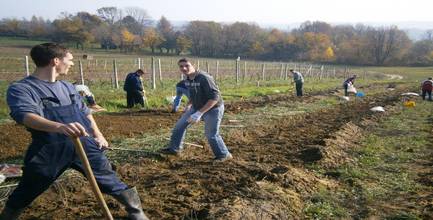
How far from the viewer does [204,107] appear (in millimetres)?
6469

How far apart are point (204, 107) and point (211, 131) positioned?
0.51 m

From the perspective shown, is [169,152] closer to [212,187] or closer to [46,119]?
[212,187]

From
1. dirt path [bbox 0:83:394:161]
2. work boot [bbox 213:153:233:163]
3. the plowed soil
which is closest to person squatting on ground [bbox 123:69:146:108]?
dirt path [bbox 0:83:394:161]

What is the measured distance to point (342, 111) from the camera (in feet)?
49.0

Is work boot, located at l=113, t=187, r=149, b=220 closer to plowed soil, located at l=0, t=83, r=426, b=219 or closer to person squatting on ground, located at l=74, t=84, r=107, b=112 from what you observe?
plowed soil, located at l=0, t=83, r=426, b=219

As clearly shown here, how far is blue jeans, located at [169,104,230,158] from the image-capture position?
6.77 meters

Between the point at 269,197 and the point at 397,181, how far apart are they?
98.1 inches

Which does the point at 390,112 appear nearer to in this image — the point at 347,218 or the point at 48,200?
the point at 347,218

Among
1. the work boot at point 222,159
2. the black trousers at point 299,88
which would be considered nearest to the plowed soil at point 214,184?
the work boot at point 222,159

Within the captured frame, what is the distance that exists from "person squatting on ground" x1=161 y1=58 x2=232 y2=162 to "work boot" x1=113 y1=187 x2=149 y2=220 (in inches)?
97.0

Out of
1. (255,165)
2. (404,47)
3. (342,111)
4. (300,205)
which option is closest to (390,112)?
(342,111)

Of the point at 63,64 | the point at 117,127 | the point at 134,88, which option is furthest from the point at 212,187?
the point at 134,88

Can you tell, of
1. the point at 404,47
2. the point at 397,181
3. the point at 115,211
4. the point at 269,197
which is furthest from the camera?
the point at 404,47

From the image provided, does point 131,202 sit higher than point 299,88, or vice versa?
point 131,202
